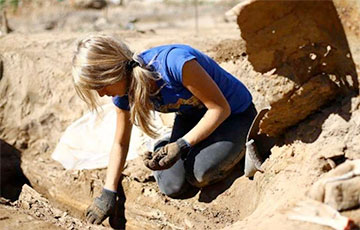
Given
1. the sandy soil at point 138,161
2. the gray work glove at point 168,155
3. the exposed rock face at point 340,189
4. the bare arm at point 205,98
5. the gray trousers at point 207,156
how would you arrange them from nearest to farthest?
the exposed rock face at point 340,189, the sandy soil at point 138,161, the bare arm at point 205,98, the gray work glove at point 168,155, the gray trousers at point 207,156

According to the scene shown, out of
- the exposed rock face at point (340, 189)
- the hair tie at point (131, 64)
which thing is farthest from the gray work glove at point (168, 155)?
the exposed rock face at point (340, 189)

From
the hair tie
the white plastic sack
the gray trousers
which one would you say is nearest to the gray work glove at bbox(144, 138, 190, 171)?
the gray trousers

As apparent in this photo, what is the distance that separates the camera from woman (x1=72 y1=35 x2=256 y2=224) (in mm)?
2736

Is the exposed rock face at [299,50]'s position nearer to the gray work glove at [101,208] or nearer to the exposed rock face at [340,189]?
the exposed rock face at [340,189]

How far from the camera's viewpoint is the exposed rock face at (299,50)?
2508mm

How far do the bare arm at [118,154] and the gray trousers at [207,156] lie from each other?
213 millimetres

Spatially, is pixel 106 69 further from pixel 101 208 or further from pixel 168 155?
pixel 101 208

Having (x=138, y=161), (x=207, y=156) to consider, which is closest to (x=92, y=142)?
(x=138, y=161)

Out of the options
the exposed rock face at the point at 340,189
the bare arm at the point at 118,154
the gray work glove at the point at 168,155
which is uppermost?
the exposed rock face at the point at 340,189

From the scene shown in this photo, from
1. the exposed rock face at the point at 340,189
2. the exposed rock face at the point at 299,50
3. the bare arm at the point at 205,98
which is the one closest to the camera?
the exposed rock face at the point at 340,189

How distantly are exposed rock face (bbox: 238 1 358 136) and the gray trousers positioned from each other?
406 mm

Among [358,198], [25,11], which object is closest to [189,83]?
[358,198]

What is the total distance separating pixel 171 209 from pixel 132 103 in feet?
2.15

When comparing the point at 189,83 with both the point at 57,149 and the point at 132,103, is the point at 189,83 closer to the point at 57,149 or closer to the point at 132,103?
the point at 132,103
